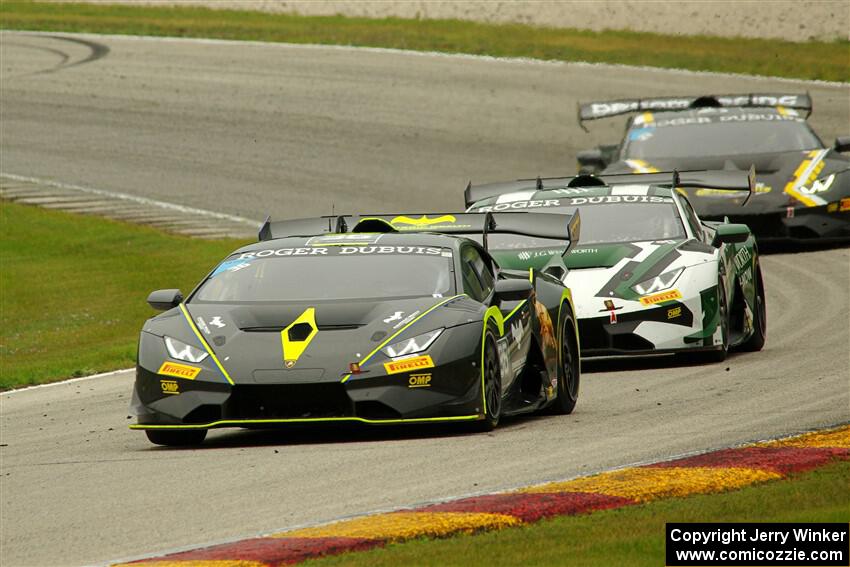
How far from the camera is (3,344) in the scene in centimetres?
1631

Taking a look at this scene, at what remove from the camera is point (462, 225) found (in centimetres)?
1195

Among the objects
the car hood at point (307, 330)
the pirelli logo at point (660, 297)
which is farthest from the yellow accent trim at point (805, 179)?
the car hood at point (307, 330)

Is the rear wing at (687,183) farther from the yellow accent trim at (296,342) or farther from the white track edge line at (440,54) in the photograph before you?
the white track edge line at (440,54)

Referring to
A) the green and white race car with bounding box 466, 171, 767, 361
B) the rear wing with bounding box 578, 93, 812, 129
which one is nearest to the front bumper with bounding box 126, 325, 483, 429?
the green and white race car with bounding box 466, 171, 767, 361

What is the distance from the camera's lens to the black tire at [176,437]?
9.78 metres

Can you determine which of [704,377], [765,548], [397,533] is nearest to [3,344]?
[704,377]

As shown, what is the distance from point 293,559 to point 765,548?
5.35 ft

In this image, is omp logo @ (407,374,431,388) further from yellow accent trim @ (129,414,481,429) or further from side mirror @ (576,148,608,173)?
side mirror @ (576,148,608,173)

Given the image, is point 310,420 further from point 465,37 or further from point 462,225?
point 465,37

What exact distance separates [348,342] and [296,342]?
271 mm

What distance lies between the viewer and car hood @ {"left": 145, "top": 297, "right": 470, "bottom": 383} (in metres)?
9.31

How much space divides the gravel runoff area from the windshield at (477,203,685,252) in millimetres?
23354

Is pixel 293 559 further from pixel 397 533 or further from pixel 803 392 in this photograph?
pixel 803 392

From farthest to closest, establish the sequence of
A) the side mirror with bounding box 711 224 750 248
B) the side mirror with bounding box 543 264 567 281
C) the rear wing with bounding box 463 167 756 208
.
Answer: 1. the rear wing with bounding box 463 167 756 208
2. the side mirror with bounding box 711 224 750 248
3. the side mirror with bounding box 543 264 567 281
